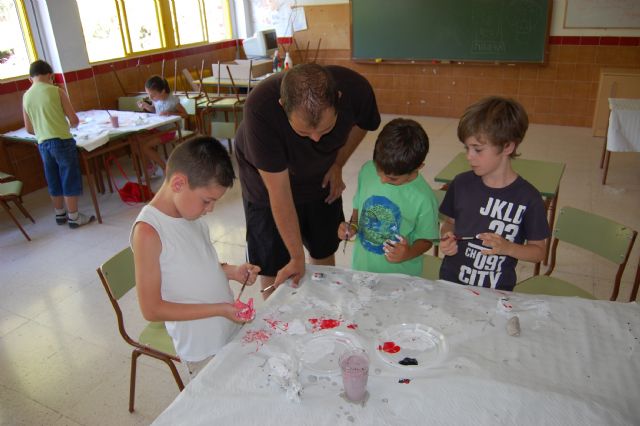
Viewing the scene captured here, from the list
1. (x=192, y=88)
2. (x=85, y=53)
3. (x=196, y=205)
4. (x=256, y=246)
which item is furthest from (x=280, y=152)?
(x=192, y=88)

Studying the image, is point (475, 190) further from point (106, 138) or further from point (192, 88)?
point (192, 88)

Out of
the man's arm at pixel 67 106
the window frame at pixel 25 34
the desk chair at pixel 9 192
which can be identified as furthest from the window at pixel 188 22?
the desk chair at pixel 9 192

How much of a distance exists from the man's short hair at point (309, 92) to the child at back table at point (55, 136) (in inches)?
129

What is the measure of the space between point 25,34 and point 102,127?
1.48 meters

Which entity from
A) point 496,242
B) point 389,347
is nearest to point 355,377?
point 389,347

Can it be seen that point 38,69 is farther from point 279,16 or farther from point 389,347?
point 279,16

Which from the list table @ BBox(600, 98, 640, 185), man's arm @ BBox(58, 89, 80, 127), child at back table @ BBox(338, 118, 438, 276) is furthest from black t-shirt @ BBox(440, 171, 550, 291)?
man's arm @ BBox(58, 89, 80, 127)

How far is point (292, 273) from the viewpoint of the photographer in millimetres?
1690

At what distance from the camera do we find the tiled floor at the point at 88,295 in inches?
88.4

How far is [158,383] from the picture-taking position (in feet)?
7.64

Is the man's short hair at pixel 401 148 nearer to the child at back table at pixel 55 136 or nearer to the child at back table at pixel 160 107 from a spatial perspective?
the child at back table at pixel 55 136

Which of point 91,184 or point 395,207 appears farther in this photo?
point 91,184

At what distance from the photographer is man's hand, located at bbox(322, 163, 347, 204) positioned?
6.91ft

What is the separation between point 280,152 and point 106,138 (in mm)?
3063
